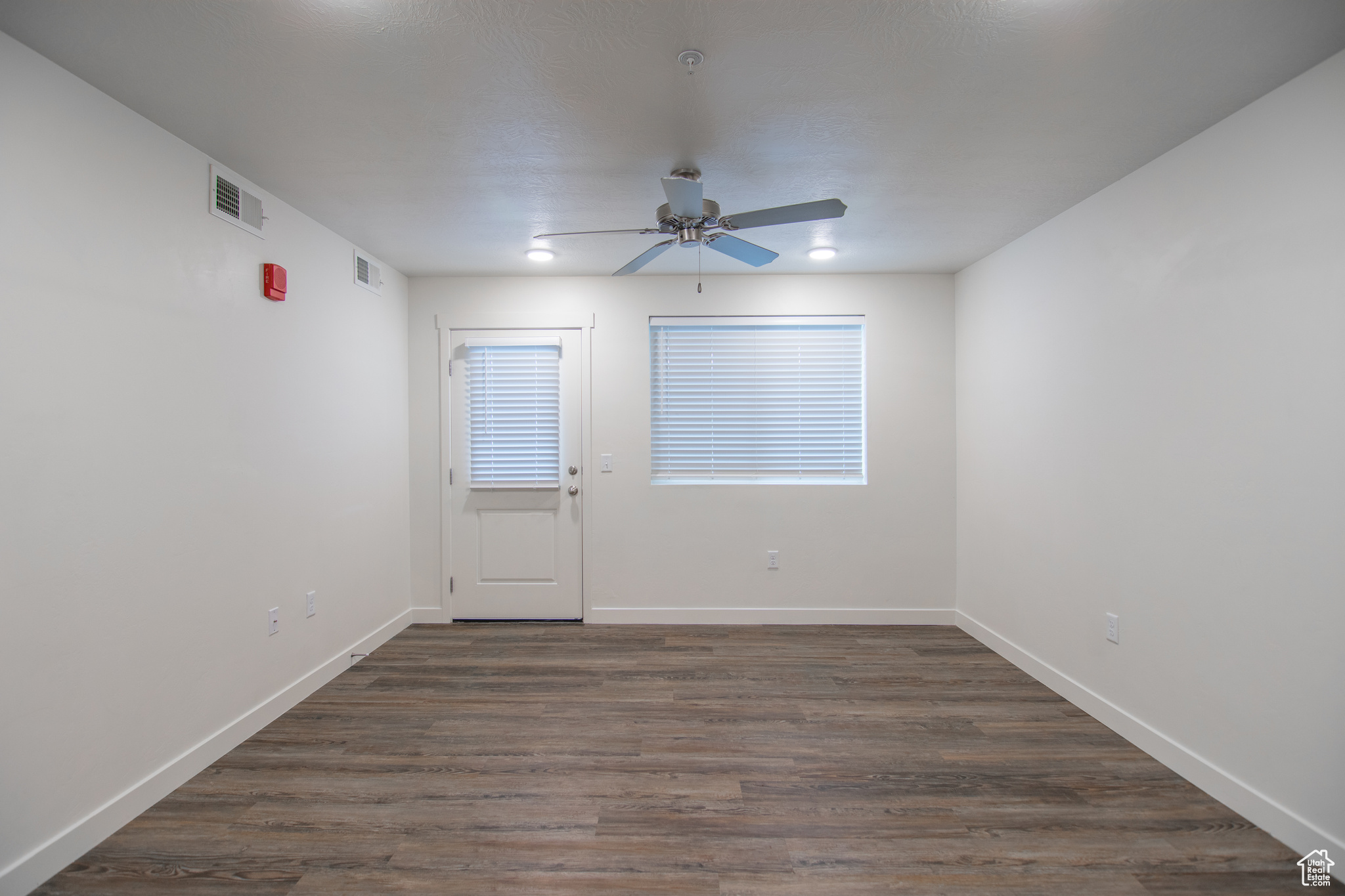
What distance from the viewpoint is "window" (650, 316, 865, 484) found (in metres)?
4.35

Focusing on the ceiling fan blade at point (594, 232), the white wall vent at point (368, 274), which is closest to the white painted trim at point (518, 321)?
the white wall vent at point (368, 274)

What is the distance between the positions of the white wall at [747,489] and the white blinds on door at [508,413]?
0.25 m

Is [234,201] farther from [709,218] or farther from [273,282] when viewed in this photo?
[709,218]

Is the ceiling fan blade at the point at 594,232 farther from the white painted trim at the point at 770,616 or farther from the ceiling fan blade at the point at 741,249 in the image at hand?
the white painted trim at the point at 770,616

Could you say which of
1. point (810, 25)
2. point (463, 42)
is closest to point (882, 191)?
point (810, 25)

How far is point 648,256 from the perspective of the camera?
2906mm

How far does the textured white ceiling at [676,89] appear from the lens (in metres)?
1.63

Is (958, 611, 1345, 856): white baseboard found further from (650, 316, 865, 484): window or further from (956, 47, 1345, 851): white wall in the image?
(650, 316, 865, 484): window

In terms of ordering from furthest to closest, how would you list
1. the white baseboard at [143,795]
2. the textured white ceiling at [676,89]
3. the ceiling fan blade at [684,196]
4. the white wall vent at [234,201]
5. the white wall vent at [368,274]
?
the white wall vent at [368,274]
the white wall vent at [234,201]
the ceiling fan blade at [684,196]
the white baseboard at [143,795]
the textured white ceiling at [676,89]

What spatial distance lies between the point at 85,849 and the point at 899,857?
97.5 inches

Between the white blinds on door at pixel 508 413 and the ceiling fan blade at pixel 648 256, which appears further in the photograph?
the white blinds on door at pixel 508 413

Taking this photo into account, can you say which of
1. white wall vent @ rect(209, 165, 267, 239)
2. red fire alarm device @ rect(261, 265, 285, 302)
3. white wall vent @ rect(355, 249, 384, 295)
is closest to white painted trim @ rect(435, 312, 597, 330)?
white wall vent @ rect(355, 249, 384, 295)

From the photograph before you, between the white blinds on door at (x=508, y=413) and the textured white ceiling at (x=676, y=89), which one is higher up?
the textured white ceiling at (x=676, y=89)

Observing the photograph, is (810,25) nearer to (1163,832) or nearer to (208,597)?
(1163,832)
